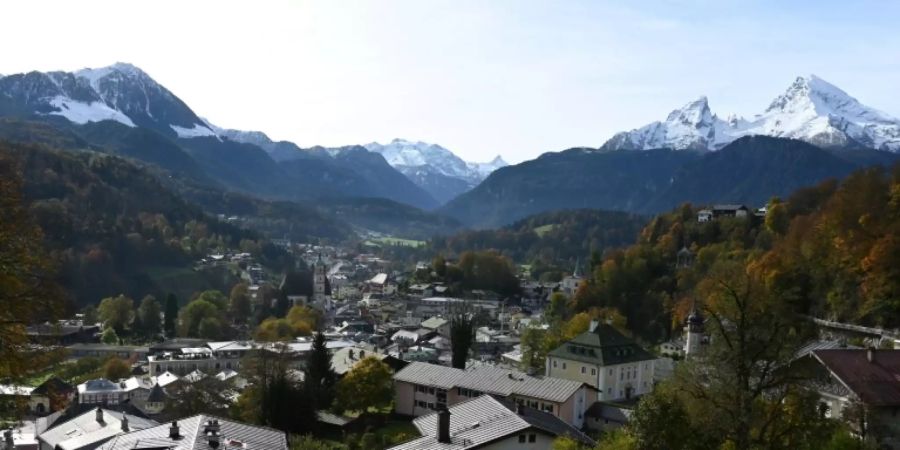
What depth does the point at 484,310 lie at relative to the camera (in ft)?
367

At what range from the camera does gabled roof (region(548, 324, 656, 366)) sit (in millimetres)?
52812

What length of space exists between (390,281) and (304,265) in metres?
34.5

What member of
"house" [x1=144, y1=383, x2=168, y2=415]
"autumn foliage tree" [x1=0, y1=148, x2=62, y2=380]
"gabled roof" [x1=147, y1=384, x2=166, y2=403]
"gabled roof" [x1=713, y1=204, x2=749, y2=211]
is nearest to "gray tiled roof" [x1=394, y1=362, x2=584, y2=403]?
"house" [x1=144, y1=383, x2=168, y2=415]

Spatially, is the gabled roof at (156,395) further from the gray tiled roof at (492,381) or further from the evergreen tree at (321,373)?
the gray tiled roof at (492,381)

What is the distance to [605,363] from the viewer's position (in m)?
52.1

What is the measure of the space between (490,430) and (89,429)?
22.0m

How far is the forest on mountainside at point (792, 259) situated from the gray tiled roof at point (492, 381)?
42.4ft

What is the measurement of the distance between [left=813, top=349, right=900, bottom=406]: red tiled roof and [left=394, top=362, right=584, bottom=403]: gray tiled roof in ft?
46.4

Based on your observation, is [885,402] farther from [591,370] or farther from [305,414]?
[305,414]

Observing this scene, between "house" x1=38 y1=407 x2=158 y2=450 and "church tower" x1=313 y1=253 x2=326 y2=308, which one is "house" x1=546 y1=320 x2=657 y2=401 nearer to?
"house" x1=38 y1=407 x2=158 y2=450

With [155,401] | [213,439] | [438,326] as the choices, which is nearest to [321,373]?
[155,401]

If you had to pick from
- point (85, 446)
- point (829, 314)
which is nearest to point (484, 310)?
point (829, 314)

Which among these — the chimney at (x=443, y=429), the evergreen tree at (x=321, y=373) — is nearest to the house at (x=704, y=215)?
the evergreen tree at (x=321, y=373)

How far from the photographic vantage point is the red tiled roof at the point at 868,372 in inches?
1219
